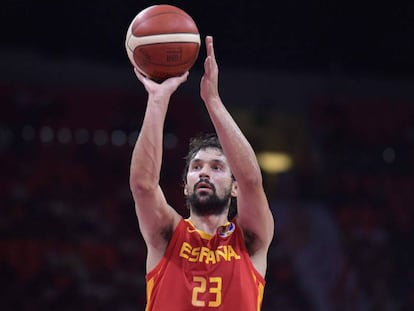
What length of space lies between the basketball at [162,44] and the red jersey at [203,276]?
3.10ft

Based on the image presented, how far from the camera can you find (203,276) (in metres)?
4.13

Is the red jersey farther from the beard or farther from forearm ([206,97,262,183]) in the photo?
forearm ([206,97,262,183])

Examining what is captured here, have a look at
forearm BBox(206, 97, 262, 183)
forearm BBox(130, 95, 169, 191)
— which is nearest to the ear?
forearm BBox(206, 97, 262, 183)

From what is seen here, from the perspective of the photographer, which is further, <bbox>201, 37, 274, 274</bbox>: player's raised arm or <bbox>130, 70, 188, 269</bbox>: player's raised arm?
<bbox>201, 37, 274, 274</bbox>: player's raised arm

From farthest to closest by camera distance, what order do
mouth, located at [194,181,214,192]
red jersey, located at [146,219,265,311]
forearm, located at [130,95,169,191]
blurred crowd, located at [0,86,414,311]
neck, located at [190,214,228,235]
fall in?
blurred crowd, located at [0,86,414,311]
neck, located at [190,214,228,235]
mouth, located at [194,181,214,192]
red jersey, located at [146,219,265,311]
forearm, located at [130,95,169,191]

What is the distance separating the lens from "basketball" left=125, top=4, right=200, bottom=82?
4086 millimetres

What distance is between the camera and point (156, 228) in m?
4.18

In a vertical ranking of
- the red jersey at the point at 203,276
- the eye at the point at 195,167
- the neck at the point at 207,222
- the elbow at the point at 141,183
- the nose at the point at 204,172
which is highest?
the eye at the point at 195,167

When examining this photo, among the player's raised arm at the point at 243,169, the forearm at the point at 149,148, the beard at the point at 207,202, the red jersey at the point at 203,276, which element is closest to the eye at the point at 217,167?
the beard at the point at 207,202

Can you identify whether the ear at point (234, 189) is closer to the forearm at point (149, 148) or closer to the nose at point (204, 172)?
the nose at point (204, 172)

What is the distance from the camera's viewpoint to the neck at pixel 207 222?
4.41m

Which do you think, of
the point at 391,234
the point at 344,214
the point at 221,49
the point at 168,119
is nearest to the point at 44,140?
the point at 168,119

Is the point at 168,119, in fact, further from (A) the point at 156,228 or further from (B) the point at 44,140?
(A) the point at 156,228

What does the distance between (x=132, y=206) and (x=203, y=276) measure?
10718mm
